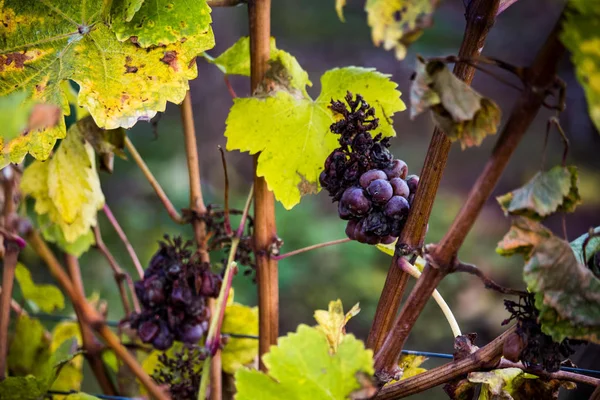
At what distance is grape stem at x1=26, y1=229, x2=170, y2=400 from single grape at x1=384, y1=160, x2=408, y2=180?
33cm

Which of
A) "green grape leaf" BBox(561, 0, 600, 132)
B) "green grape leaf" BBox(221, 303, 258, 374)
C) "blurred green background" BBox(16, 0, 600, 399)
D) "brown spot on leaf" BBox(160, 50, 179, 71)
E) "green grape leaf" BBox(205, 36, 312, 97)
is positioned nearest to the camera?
"green grape leaf" BBox(561, 0, 600, 132)

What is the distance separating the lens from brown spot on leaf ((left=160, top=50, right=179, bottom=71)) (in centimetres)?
53

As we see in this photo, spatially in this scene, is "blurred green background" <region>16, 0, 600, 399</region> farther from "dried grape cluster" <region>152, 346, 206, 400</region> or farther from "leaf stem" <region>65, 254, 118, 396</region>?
"dried grape cluster" <region>152, 346, 206, 400</region>

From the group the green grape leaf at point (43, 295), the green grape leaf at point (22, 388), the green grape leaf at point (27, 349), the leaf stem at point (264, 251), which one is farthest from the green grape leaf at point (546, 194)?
the green grape leaf at point (43, 295)

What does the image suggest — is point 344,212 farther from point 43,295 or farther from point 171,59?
point 43,295

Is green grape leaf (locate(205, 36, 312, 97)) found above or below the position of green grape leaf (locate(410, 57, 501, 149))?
above

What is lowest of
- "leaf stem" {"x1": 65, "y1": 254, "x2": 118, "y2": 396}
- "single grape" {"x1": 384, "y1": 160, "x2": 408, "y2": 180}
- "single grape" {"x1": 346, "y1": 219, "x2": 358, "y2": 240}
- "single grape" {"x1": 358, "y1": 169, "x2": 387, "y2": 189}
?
"single grape" {"x1": 346, "y1": 219, "x2": 358, "y2": 240}

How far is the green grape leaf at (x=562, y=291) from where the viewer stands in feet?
1.31

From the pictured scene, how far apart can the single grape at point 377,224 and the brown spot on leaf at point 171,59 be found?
21 cm

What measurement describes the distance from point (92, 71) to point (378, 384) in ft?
1.19

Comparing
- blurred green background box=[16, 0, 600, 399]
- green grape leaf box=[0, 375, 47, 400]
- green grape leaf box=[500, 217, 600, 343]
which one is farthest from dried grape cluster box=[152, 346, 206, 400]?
blurred green background box=[16, 0, 600, 399]

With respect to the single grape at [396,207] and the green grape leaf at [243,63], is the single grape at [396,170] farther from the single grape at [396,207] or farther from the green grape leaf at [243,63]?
the green grape leaf at [243,63]

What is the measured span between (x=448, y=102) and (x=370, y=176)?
0.39 feet

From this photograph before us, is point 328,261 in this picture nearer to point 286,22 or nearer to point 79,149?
point 79,149
